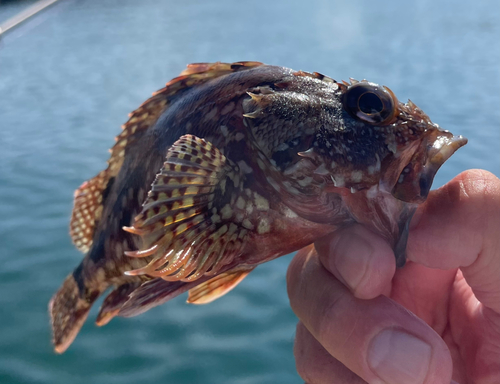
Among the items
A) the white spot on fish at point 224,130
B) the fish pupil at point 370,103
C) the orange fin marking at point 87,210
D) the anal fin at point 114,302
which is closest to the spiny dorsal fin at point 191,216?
the white spot on fish at point 224,130

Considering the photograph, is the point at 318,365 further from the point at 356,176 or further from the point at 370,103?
the point at 370,103

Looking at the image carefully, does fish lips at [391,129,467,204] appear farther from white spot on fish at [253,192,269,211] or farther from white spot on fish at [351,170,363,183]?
white spot on fish at [253,192,269,211]

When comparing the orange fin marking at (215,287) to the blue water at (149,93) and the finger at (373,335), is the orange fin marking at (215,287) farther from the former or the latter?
the blue water at (149,93)

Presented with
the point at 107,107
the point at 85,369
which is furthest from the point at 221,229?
the point at 107,107

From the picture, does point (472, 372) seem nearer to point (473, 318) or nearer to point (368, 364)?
point (473, 318)

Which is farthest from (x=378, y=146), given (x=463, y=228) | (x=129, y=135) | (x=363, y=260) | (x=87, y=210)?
(x=87, y=210)

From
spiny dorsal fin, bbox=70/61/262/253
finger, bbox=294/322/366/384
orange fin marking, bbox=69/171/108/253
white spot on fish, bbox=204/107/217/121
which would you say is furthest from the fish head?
orange fin marking, bbox=69/171/108/253
